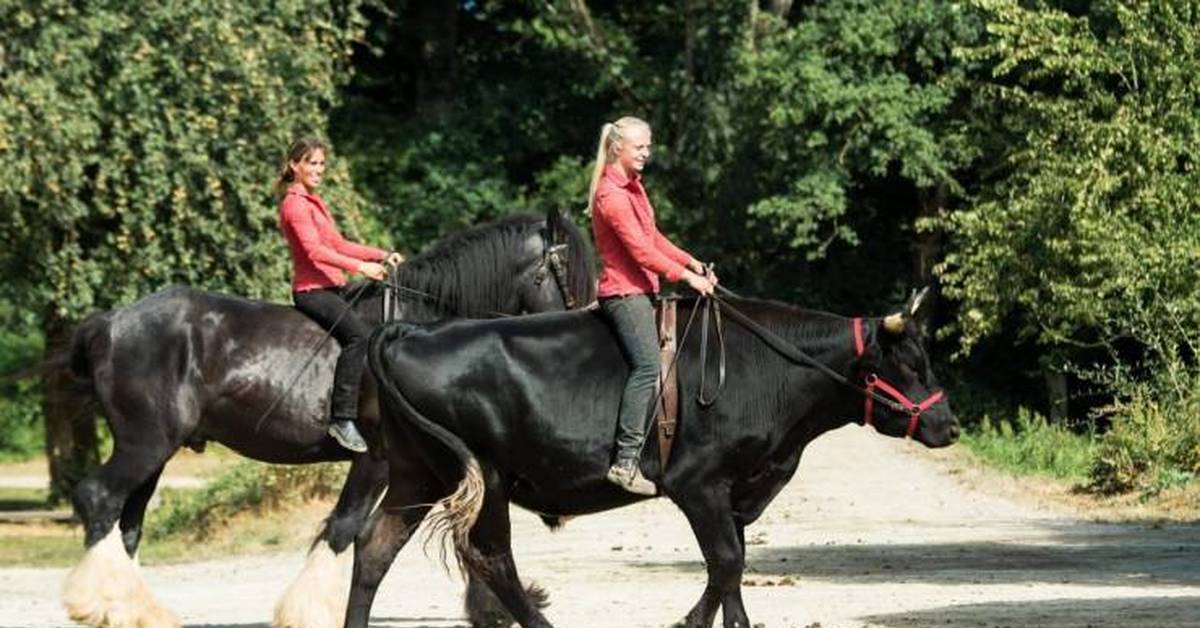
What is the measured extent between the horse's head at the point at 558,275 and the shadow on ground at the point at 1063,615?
2774 millimetres

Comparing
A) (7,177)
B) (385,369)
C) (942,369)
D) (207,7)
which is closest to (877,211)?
(942,369)

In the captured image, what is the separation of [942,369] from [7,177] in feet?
53.6

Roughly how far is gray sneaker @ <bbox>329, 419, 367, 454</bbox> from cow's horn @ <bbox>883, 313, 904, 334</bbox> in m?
3.56

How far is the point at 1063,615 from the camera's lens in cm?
1207

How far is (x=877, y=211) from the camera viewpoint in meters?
37.7

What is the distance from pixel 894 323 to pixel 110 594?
16.4ft

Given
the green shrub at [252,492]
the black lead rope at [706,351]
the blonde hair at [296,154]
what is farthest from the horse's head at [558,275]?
the green shrub at [252,492]

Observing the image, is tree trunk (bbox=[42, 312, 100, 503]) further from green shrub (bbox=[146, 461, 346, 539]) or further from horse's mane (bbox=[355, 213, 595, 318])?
horse's mane (bbox=[355, 213, 595, 318])

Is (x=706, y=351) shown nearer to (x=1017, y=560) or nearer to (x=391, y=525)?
(x=391, y=525)

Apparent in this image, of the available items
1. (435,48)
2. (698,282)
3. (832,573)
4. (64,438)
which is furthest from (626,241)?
(435,48)

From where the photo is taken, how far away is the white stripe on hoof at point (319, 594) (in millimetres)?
12414

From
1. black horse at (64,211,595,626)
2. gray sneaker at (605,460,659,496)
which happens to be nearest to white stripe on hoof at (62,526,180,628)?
black horse at (64,211,595,626)

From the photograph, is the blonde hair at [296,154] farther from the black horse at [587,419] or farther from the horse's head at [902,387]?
the horse's head at [902,387]

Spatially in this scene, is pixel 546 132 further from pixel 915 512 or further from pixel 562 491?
pixel 562 491
